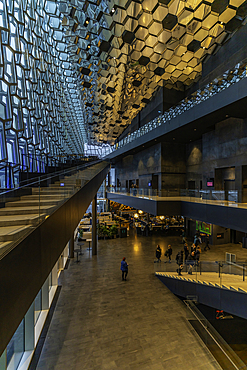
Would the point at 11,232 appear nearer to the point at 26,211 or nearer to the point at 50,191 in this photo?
the point at 26,211

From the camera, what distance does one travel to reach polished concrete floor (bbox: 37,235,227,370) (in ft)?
17.6

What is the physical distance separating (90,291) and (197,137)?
594 inches

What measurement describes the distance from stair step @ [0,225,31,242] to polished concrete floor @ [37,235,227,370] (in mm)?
4891

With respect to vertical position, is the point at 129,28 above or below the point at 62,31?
below

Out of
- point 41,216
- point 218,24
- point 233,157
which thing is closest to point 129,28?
point 218,24

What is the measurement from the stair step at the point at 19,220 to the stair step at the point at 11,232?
0.07 metres

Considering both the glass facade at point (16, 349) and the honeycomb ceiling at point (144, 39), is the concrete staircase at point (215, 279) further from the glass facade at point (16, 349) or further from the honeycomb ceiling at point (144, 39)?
the honeycomb ceiling at point (144, 39)

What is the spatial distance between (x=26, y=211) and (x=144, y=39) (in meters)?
15.7

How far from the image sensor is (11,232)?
247 cm

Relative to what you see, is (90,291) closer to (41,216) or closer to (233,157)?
(41,216)

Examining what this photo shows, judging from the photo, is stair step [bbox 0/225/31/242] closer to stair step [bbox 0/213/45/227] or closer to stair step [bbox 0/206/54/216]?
stair step [bbox 0/213/45/227]

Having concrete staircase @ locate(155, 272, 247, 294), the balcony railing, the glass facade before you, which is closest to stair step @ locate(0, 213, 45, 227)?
the glass facade

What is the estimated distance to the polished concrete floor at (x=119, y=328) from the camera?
5379mm

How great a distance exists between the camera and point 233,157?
12.8 metres
